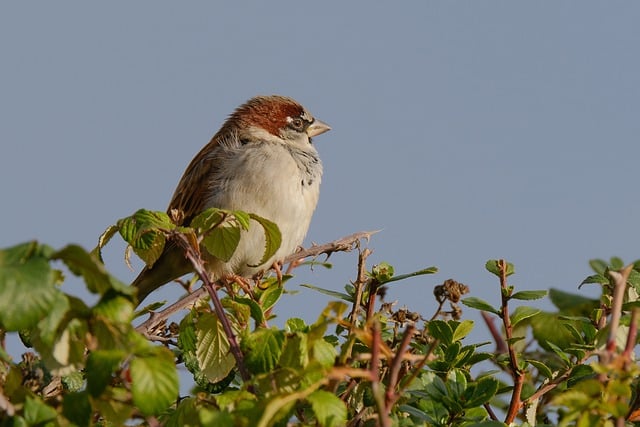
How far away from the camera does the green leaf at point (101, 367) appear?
A: 1173 millimetres

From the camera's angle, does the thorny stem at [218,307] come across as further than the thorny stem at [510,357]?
No

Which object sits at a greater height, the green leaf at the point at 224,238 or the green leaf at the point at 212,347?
the green leaf at the point at 224,238

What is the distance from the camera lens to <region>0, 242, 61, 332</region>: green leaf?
1106 millimetres

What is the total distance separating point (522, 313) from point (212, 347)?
729 millimetres

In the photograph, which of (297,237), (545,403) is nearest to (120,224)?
(545,403)

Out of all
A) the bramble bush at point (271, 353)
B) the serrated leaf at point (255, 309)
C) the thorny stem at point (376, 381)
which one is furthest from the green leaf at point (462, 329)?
the thorny stem at point (376, 381)

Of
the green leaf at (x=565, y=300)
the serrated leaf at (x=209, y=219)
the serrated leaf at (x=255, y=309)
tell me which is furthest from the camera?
the serrated leaf at (x=255, y=309)

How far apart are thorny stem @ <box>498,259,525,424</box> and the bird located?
195 cm

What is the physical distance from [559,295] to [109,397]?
70 cm

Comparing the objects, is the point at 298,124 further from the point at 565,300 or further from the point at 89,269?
the point at 89,269

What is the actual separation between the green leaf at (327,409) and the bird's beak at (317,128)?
3671 millimetres

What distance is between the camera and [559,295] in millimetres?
1547

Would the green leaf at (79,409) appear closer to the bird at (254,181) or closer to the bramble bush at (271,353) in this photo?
the bramble bush at (271,353)

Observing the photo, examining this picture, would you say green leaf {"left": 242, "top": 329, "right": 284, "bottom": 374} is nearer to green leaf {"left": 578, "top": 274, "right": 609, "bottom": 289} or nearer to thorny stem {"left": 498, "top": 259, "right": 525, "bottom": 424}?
thorny stem {"left": 498, "top": 259, "right": 525, "bottom": 424}
